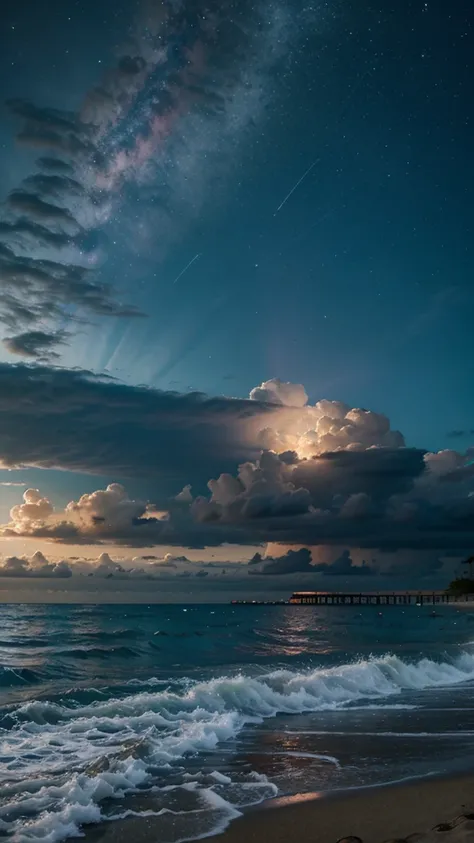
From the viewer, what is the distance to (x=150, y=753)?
14125mm

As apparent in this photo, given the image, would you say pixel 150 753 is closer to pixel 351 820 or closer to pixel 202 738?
pixel 202 738

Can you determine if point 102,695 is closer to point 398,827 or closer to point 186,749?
point 186,749

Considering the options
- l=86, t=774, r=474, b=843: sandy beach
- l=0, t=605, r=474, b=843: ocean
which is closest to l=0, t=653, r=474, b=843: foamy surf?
l=0, t=605, r=474, b=843: ocean

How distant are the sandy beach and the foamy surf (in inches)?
14.4

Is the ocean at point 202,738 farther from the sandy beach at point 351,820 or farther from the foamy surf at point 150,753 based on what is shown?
the sandy beach at point 351,820

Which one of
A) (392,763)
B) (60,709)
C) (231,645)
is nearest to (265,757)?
(392,763)

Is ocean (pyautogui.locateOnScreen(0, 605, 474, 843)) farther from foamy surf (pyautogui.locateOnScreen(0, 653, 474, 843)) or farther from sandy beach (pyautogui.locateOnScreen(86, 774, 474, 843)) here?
sandy beach (pyautogui.locateOnScreen(86, 774, 474, 843))

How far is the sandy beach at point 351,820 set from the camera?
884 cm

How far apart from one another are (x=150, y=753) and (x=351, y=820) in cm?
573

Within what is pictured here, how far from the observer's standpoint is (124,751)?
14.0 meters

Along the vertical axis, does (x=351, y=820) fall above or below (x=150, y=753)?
above

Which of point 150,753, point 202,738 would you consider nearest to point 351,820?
point 150,753

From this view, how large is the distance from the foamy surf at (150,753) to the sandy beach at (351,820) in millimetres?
366

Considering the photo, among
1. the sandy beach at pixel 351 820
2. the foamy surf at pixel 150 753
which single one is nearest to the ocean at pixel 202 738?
the foamy surf at pixel 150 753
